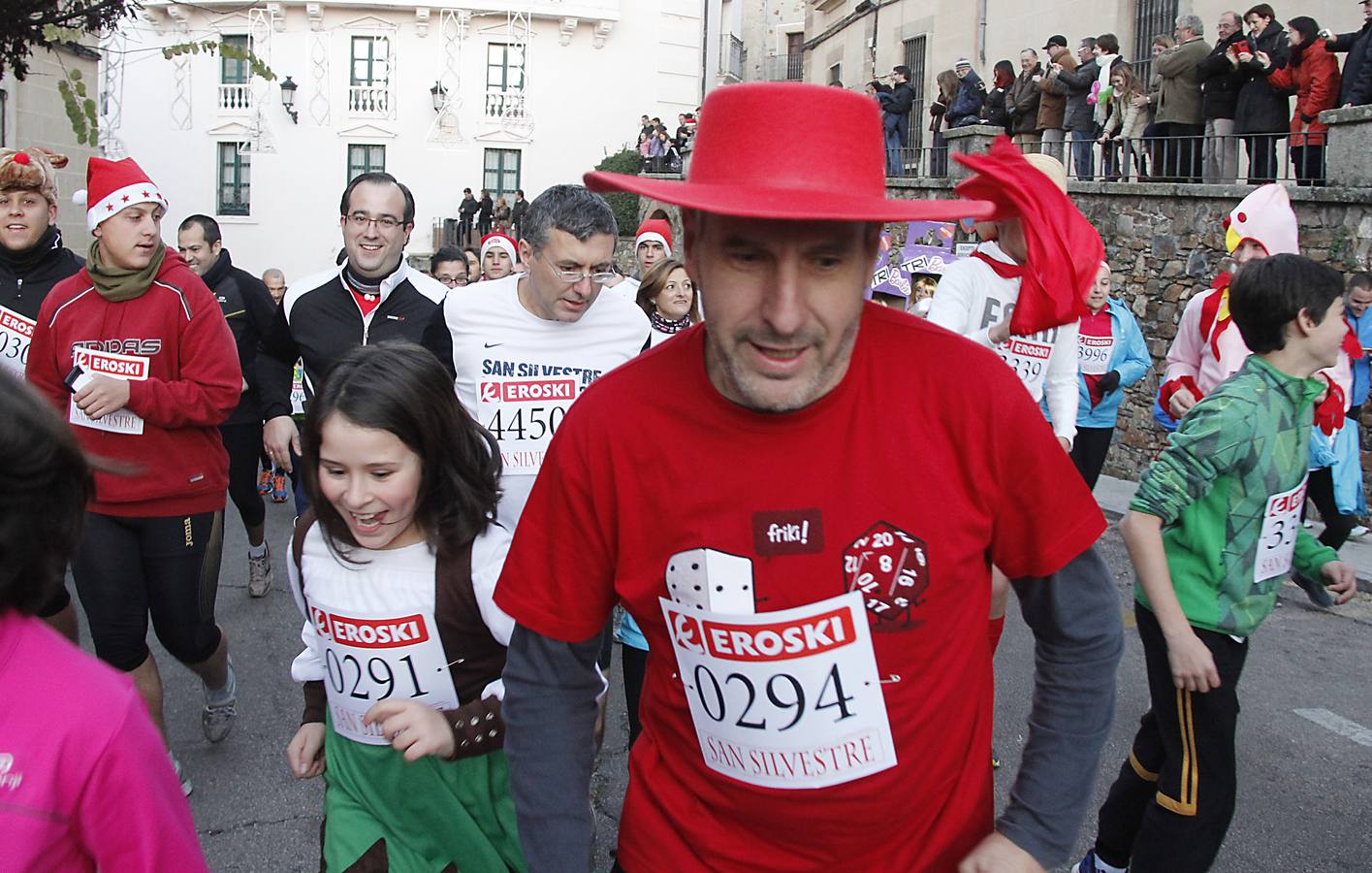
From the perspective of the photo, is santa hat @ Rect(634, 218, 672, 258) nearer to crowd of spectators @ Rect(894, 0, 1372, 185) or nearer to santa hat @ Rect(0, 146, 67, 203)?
santa hat @ Rect(0, 146, 67, 203)

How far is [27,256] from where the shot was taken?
16.3ft

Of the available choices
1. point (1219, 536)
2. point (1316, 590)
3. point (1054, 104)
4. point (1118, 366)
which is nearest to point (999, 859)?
point (1219, 536)

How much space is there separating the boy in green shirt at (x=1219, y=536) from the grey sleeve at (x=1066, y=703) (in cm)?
120

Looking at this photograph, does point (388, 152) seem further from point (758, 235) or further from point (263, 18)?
point (758, 235)

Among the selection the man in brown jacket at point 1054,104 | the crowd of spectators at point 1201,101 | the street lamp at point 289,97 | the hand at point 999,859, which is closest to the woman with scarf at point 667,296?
the hand at point 999,859

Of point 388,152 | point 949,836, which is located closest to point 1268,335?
point 949,836

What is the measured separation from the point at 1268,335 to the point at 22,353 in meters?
4.59

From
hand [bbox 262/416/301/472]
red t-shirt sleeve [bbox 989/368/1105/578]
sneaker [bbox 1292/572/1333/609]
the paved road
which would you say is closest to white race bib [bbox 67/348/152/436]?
hand [bbox 262/416/301/472]

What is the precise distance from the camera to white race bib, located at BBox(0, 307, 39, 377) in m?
4.95

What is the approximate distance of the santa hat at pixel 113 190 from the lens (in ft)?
14.5

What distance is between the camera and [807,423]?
1842 millimetres

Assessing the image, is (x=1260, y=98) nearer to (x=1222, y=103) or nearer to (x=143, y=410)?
(x=1222, y=103)

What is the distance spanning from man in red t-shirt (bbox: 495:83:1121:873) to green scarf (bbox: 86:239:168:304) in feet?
9.62

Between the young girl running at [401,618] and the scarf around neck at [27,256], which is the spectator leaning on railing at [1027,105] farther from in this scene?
the young girl running at [401,618]
